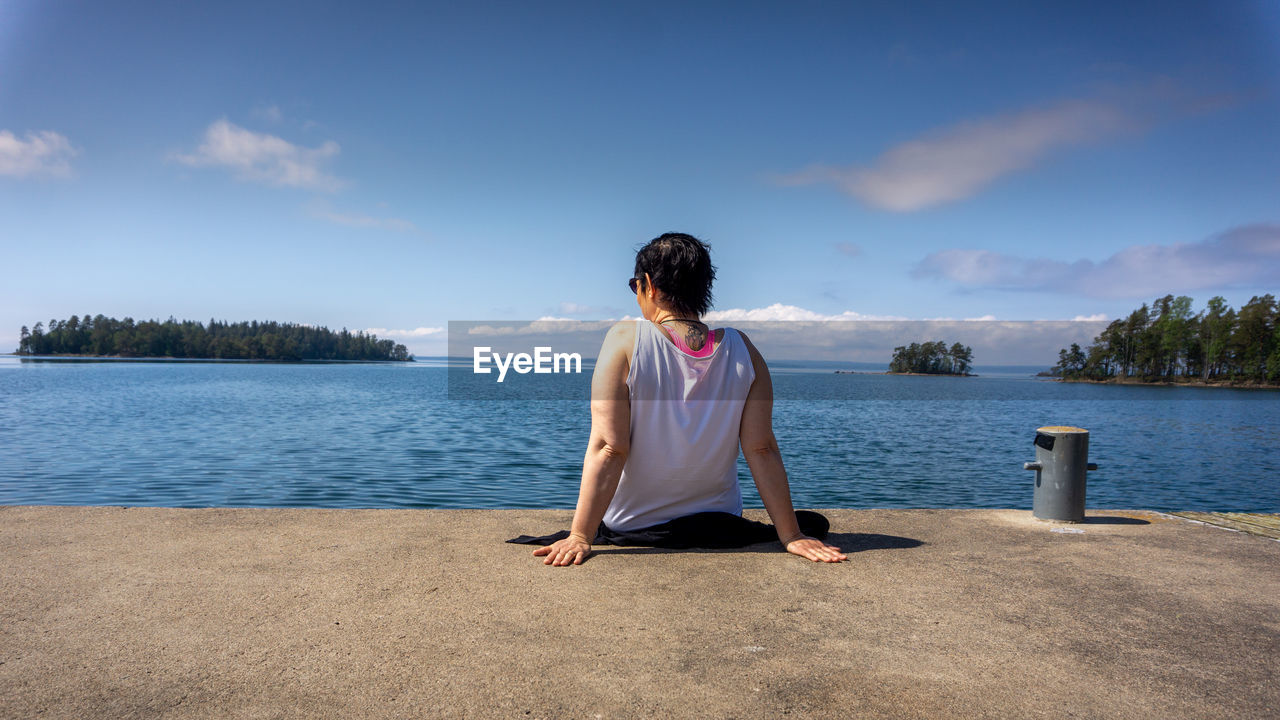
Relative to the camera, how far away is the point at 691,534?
4004 millimetres

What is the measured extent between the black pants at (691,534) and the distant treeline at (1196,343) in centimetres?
13398

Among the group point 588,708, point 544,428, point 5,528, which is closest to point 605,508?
point 588,708

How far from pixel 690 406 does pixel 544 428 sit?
2718cm

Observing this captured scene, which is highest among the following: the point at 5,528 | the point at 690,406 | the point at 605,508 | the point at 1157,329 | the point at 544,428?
the point at 1157,329

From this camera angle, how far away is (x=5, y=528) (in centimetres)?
428

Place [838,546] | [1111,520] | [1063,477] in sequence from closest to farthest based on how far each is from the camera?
[838,546], [1063,477], [1111,520]

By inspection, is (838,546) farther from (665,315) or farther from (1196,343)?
(1196,343)

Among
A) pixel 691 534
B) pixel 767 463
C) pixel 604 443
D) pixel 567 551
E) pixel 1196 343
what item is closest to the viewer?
pixel 604 443

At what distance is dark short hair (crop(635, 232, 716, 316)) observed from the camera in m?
3.77

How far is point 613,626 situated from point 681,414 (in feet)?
4.08

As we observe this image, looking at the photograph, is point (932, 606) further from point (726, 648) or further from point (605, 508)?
point (605, 508)

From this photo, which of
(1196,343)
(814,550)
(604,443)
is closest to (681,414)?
(604,443)

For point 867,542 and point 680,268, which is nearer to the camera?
point 680,268

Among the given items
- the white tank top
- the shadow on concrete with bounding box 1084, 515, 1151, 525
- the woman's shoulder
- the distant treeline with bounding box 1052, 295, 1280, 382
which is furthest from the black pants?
the distant treeline with bounding box 1052, 295, 1280, 382
